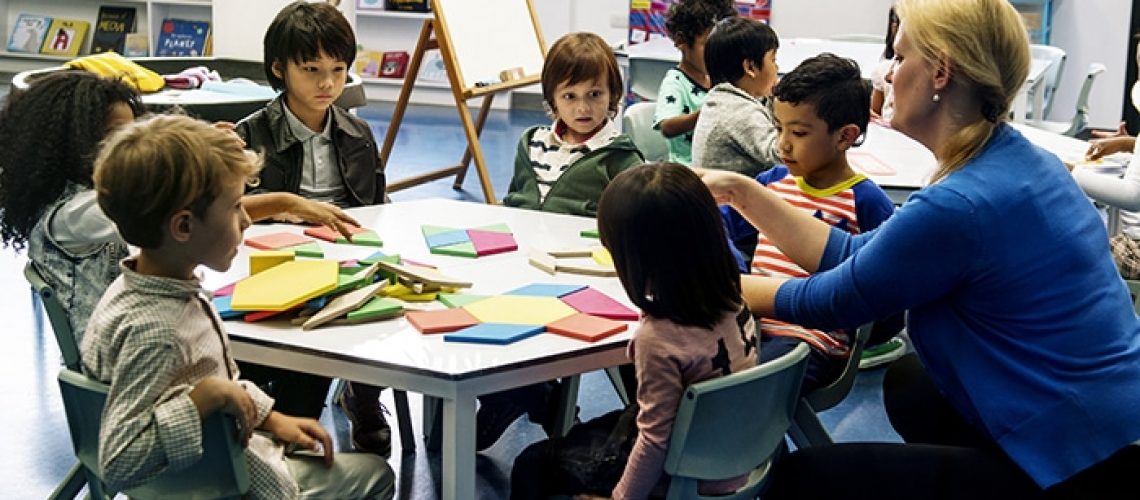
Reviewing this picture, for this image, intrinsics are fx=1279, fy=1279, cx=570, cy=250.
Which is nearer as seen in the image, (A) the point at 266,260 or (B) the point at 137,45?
(A) the point at 266,260

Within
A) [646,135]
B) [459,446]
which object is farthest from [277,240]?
[646,135]

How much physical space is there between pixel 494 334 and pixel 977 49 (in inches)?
34.8

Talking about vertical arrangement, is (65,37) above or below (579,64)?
below

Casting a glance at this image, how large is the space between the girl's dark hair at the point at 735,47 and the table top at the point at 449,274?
97 cm

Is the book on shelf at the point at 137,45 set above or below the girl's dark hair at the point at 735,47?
below

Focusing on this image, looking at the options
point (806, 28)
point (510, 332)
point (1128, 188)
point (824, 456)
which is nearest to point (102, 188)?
point (510, 332)

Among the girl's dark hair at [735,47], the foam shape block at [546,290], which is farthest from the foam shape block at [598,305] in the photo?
the girl's dark hair at [735,47]

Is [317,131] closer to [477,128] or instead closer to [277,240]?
[277,240]

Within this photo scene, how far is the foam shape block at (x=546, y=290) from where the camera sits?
7.67 feet

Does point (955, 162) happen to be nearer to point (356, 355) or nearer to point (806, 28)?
point (356, 355)

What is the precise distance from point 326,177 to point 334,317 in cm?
121

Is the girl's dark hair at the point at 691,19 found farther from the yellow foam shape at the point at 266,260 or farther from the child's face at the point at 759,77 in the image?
the yellow foam shape at the point at 266,260

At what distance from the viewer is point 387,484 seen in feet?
6.95

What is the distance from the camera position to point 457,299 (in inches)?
91.0
